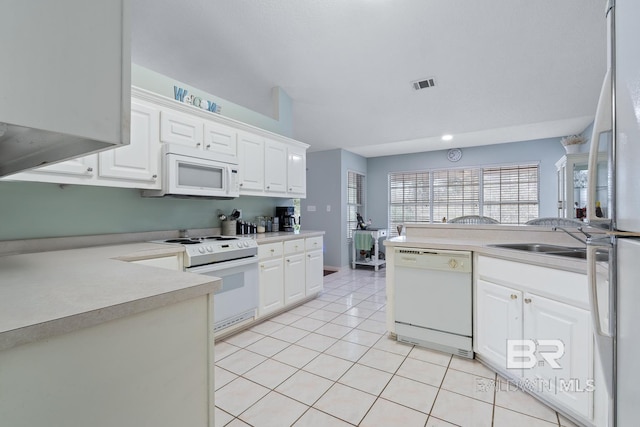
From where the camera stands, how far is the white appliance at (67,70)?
50 centimetres

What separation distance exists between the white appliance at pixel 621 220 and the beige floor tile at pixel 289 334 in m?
2.13

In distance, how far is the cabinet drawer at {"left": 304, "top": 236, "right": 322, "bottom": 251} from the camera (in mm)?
3668

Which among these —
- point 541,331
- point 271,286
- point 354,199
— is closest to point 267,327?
point 271,286

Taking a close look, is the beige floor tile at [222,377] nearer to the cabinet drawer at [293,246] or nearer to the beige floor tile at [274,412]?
the beige floor tile at [274,412]

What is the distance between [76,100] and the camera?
0.57 meters

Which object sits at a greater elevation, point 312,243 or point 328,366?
point 312,243

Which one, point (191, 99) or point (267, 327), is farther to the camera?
point (267, 327)

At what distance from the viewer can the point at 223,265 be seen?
8.21ft

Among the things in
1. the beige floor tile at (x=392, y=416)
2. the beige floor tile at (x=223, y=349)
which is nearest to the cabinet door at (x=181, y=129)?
the beige floor tile at (x=223, y=349)

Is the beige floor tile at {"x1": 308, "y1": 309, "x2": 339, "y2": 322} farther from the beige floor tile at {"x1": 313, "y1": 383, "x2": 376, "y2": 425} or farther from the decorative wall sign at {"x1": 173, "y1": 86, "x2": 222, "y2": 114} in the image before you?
the decorative wall sign at {"x1": 173, "y1": 86, "x2": 222, "y2": 114}

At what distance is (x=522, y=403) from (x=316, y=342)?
1.48 m

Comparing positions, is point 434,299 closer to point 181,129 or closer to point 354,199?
point 181,129

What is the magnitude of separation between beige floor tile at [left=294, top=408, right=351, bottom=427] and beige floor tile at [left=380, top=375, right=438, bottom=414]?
370 millimetres

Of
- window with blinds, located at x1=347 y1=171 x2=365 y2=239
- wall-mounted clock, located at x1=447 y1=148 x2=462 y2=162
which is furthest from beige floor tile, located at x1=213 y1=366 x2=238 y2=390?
wall-mounted clock, located at x1=447 y1=148 x2=462 y2=162
